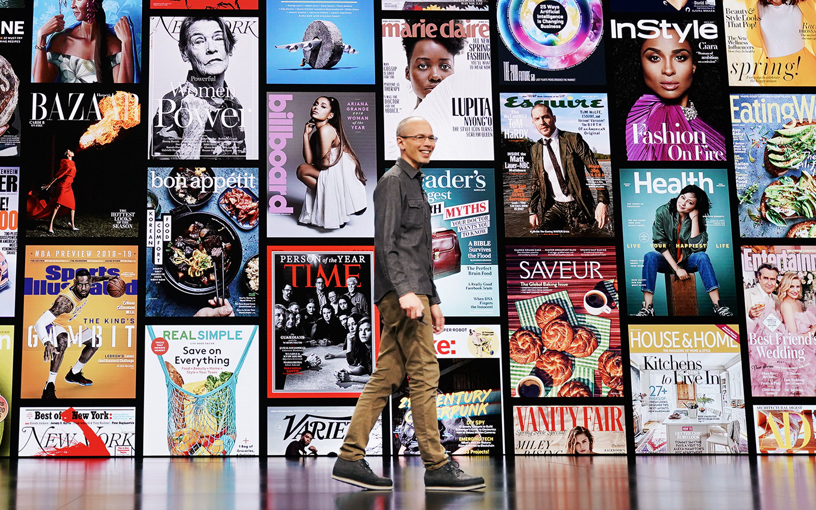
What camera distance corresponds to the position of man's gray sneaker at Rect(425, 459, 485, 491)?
292 cm

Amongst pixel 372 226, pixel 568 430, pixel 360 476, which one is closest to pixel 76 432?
pixel 372 226

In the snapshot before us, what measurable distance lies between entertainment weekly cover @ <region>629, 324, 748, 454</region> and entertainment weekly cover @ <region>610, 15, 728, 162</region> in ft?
3.89

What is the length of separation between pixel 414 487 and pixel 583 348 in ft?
7.79

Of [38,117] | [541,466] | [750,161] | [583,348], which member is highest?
[38,117]

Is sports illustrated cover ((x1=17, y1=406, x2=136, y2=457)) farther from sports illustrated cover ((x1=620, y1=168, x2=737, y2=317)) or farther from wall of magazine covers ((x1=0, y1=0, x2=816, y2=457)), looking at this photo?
sports illustrated cover ((x1=620, y1=168, x2=737, y2=317))

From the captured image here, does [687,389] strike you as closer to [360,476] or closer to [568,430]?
[568,430]

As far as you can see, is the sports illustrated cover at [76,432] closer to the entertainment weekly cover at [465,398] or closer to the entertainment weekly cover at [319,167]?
the entertainment weekly cover at [319,167]

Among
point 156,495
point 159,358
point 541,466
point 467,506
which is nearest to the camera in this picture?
point 467,506

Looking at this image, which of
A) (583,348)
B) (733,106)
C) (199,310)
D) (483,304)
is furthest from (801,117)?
(199,310)

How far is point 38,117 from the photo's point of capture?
16.9 ft

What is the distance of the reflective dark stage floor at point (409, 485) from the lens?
2.48m

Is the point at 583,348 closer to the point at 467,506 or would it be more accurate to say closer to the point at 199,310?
the point at 199,310

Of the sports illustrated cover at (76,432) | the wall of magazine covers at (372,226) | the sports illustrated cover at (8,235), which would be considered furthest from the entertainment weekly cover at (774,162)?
the sports illustrated cover at (8,235)

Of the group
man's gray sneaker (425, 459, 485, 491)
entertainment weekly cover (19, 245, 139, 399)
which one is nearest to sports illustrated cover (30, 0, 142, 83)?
entertainment weekly cover (19, 245, 139, 399)
